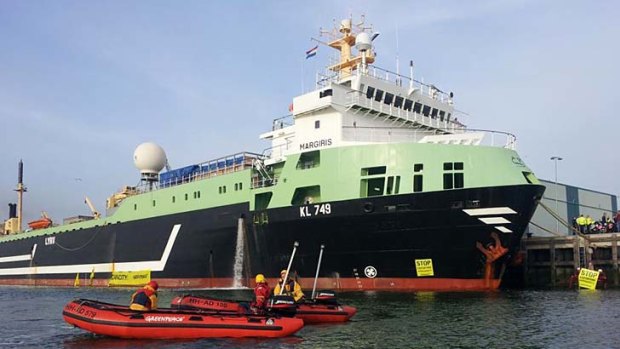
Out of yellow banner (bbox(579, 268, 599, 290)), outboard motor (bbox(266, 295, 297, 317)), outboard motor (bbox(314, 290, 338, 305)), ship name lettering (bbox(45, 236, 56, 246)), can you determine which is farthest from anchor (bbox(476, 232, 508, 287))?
ship name lettering (bbox(45, 236, 56, 246))

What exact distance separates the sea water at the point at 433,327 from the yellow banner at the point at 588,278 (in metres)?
3.84

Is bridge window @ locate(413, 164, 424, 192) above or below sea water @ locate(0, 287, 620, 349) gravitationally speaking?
above

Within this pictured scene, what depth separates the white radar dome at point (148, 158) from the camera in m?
40.2

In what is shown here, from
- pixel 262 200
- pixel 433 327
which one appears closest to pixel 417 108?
pixel 262 200

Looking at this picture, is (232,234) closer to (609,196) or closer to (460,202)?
(460,202)

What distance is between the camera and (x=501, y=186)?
22.7 metres

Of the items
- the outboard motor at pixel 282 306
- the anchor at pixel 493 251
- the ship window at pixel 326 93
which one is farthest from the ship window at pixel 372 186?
the outboard motor at pixel 282 306

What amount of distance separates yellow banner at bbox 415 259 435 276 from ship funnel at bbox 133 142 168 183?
2295cm

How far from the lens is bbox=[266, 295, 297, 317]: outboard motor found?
15.9 m

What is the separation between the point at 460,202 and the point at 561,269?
443 inches

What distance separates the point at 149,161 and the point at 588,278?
28.2 m

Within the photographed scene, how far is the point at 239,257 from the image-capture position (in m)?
29.2

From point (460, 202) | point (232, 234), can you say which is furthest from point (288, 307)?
point (232, 234)

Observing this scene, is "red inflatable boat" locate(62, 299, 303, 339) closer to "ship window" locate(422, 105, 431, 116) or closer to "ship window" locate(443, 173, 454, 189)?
"ship window" locate(443, 173, 454, 189)
